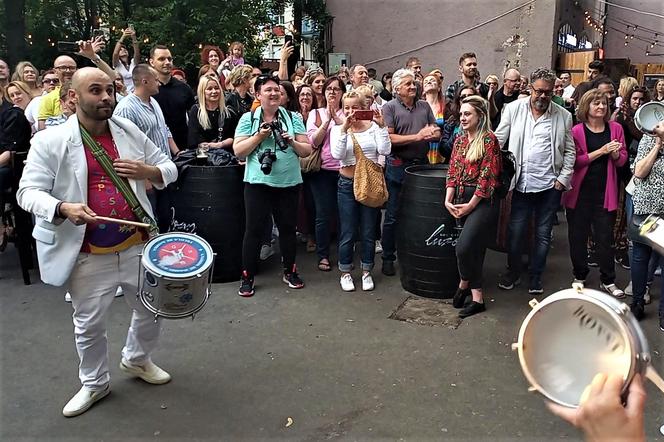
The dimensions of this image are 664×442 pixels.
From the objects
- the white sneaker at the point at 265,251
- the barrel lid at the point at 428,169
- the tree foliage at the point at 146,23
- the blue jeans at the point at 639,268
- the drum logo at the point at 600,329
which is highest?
the tree foliage at the point at 146,23

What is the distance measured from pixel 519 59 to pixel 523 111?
10.0 metres

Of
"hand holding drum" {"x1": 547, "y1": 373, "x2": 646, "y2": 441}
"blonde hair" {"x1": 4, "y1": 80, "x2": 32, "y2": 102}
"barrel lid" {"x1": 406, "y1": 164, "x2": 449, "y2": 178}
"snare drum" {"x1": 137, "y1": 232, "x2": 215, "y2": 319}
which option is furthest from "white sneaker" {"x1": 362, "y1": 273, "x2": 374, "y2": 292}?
"blonde hair" {"x1": 4, "y1": 80, "x2": 32, "y2": 102}

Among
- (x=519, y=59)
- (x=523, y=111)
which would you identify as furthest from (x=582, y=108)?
(x=519, y=59)

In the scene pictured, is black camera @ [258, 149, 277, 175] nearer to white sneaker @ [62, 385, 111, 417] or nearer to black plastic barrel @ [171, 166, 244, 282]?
black plastic barrel @ [171, 166, 244, 282]

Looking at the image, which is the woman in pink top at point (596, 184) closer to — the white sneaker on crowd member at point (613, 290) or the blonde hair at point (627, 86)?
the white sneaker on crowd member at point (613, 290)

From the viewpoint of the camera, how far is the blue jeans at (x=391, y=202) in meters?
5.52

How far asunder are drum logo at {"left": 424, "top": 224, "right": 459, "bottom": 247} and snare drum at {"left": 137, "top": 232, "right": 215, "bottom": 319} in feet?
7.04

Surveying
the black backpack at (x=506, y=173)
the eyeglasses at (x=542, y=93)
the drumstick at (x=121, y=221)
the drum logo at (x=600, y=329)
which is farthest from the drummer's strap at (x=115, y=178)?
the eyeglasses at (x=542, y=93)

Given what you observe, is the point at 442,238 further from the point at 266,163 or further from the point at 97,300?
the point at 97,300

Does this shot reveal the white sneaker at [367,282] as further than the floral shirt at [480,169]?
Yes

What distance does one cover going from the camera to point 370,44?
607 inches

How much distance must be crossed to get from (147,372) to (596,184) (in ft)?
12.8

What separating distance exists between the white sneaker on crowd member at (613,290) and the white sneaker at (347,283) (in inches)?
86.0

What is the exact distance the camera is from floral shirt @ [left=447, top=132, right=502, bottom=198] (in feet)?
14.6
